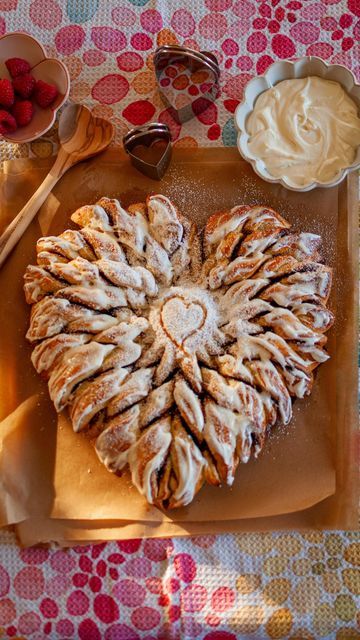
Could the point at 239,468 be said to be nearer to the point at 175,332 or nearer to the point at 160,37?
the point at 175,332

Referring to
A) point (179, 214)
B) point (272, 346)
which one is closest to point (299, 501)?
point (272, 346)

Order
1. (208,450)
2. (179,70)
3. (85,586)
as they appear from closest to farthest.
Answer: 1. (208,450)
2. (85,586)
3. (179,70)

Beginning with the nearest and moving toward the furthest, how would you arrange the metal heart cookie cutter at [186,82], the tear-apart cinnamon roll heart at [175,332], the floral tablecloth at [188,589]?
the tear-apart cinnamon roll heart at [175,332], the floral tablecloth at [188,589], the metal heart cookie cutter at [186,82]

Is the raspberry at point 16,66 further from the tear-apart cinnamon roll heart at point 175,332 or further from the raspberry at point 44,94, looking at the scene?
the tear-apart cinnamon roll heart at point 175,332

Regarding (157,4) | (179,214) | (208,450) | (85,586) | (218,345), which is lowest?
(85,586)

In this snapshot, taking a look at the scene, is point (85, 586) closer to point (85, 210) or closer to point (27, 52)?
point (85, 210)

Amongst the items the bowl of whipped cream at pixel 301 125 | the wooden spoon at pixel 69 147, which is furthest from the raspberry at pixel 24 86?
the bowl of whipped cream at pixel 301 125
